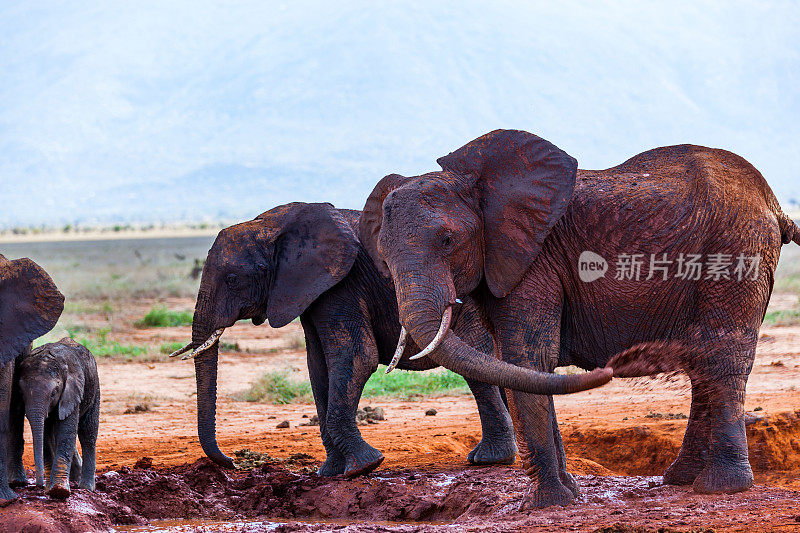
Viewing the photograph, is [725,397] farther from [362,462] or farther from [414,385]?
[414,385]

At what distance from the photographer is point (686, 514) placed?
6.74 m

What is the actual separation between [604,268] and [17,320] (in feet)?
14.8

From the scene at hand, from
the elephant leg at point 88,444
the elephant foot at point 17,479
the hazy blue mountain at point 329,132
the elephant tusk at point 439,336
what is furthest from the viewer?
the hazy blue mountain at point 329,132

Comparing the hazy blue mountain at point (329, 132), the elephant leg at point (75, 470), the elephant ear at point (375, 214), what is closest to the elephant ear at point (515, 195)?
the elephant ear at point (375, 214)

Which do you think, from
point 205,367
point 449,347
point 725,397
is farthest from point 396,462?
point 449,347

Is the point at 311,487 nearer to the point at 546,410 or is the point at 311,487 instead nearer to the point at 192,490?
the point at 192,490

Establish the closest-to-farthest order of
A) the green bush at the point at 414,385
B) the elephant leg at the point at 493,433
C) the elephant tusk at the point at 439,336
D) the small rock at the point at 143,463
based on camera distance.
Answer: the elephant tusk at the point at 439,336 < the small rock at the point at 143,463 < the elephant leg at the point at 493,433 < the green bush at the point at 414,385

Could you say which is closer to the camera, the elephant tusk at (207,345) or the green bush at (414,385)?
the elephant tusk at (207,345)

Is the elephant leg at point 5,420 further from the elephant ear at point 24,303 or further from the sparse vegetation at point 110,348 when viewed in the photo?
the sparse vegetation at point 110,348

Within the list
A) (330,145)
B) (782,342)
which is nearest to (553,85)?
(330,145)

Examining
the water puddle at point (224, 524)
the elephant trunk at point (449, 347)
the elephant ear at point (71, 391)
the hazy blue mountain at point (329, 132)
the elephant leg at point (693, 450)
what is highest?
the hazy blue mountain at point (329, 132)

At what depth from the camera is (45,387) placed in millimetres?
7867

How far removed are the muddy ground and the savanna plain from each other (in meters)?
0.02

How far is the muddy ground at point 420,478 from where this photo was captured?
713 centimetres
